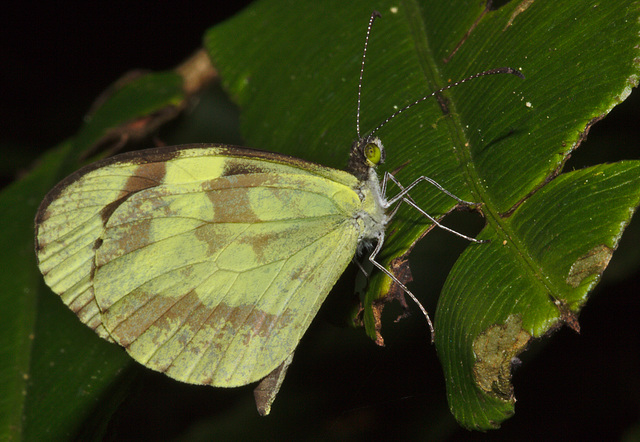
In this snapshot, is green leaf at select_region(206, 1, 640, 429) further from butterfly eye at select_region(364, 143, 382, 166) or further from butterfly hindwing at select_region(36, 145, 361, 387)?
butterfly hindwing at select_region(36, 145, 361, 387)

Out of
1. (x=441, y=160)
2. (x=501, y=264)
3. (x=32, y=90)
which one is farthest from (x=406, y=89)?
(x=32, y=90)

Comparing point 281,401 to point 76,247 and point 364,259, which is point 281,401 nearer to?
point 364,259

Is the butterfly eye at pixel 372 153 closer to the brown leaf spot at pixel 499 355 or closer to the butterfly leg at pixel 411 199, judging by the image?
the butterfly leg at pixel 411 199

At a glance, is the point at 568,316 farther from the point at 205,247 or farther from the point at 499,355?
the point at 205,247

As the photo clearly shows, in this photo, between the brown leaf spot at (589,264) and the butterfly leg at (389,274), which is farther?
the butterfly leg at (389,274)

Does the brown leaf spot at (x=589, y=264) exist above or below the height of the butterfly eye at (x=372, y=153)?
below

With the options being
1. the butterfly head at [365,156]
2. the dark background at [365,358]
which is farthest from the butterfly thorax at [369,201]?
the dark background at [365,358]

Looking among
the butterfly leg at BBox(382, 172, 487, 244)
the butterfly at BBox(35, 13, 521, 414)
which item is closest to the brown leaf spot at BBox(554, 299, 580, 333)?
the butterfly leg at BBox(382, 172, 487, 244)
